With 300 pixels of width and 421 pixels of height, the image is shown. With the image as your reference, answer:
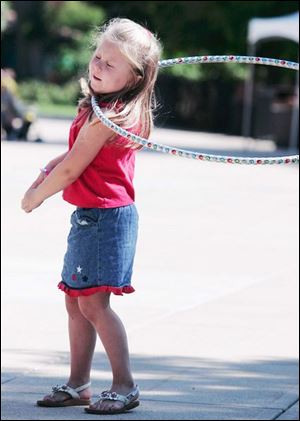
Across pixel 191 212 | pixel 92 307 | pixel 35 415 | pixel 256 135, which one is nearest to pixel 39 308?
pixel 35 415

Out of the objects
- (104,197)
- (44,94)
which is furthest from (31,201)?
(44,94)

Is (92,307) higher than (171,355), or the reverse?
(92,307)

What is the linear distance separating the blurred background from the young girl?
13.7 inches

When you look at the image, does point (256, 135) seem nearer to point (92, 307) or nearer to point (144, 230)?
point (144, 230)

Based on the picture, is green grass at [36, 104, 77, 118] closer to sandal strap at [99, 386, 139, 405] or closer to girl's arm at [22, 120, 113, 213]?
sandal strap at [99, 386, 139, 405]

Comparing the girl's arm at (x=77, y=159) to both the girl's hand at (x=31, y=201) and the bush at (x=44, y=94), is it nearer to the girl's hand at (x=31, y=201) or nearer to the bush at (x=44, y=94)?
the girl's hand at (x=31, y=201)

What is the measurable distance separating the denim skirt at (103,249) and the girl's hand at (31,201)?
0.42 ft

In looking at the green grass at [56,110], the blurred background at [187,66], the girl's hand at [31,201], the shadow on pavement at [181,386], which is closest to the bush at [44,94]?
the blurred background at [187,66]

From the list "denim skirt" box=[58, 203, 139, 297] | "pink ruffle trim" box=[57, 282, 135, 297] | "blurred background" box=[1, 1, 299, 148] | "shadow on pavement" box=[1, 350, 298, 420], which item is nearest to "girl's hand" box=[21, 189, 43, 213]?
"denim skirt" box=[58, 203, 139, 297]

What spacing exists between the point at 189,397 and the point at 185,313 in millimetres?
2861

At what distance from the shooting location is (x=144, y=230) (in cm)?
1371

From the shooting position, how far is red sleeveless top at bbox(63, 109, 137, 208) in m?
3.37

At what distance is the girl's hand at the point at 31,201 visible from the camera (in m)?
3.43

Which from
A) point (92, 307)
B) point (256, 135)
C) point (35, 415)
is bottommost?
point (35, 415)
